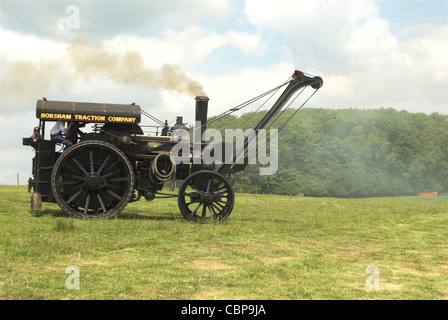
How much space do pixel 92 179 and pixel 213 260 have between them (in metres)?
6.73

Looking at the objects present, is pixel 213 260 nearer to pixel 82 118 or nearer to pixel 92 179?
pixel 92 179

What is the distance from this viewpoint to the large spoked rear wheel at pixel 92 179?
14922mm

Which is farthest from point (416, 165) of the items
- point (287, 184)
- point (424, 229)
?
point (424, 229)

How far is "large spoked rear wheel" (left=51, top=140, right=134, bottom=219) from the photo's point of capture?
14922mm

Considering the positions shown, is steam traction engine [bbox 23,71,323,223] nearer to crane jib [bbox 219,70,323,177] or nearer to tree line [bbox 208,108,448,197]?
crane jib [bbox 219,70,323,177]

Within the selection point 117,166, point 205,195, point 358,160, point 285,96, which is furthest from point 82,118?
point 358,160

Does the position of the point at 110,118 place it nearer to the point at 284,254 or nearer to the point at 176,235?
the point at 176,235

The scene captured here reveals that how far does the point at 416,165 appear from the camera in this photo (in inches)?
2662

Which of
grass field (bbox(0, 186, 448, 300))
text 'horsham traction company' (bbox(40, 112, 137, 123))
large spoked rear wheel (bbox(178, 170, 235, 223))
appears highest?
text 'horsham traction company' (bbox(40, 112, 137, 123))

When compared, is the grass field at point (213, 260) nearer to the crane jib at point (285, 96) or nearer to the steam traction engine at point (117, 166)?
the steam traction engine at point (117, 166)

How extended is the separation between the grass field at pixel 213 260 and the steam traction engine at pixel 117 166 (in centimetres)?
76

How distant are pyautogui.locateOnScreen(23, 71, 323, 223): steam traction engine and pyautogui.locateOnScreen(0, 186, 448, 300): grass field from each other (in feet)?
2.51

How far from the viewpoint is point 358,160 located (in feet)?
220

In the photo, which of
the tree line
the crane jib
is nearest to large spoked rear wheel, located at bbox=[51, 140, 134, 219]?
the crane jib
